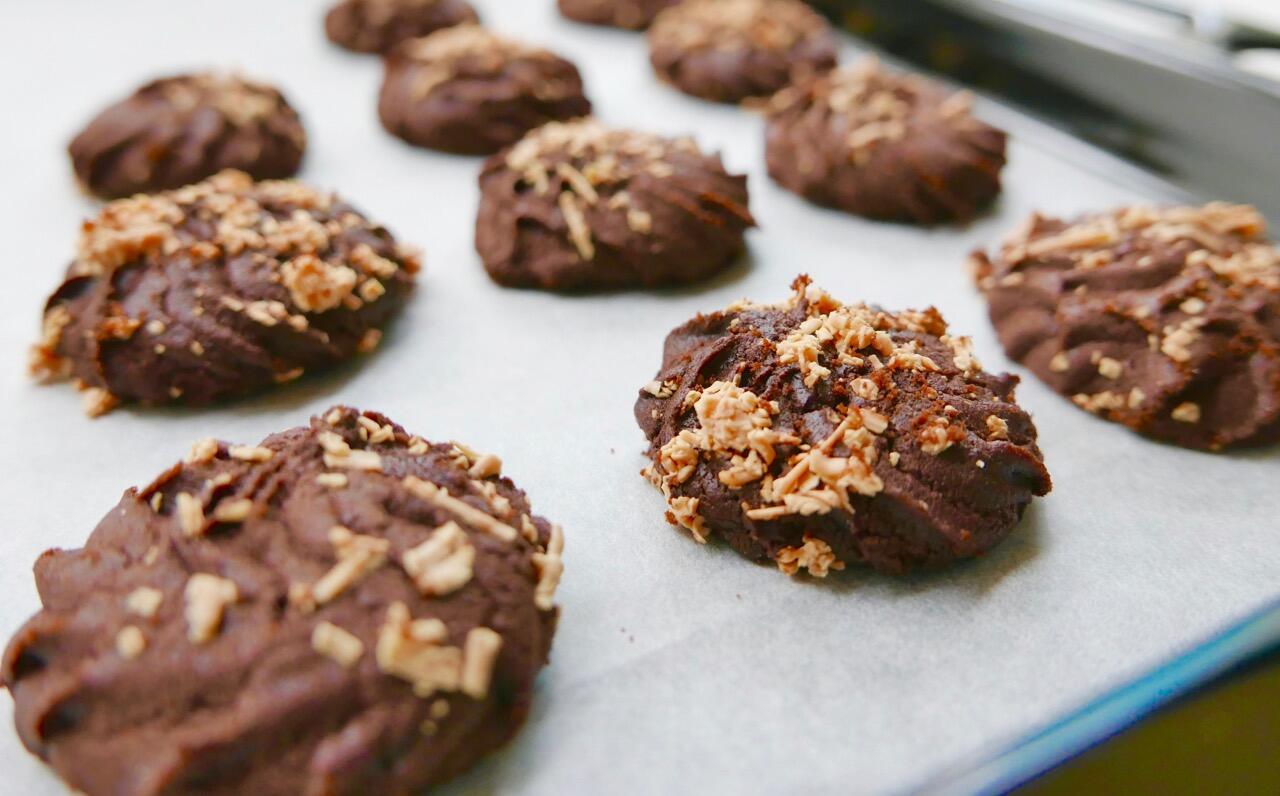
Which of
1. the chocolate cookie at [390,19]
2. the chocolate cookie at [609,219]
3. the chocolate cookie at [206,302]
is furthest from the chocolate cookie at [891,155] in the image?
the chocolate cookie at [390,19]

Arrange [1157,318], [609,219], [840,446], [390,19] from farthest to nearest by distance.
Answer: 1. [390,19]
2. [609,219]
3. [1157,318]
4. [840,446]

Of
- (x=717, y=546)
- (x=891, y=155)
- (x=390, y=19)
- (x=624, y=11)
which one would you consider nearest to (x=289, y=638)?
(x=717, y=546)

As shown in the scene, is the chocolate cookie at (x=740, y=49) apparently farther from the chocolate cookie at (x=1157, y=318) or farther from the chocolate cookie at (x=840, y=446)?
the chocolate cookie at (x=840, y=446)

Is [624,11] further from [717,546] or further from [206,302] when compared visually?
[717,546]

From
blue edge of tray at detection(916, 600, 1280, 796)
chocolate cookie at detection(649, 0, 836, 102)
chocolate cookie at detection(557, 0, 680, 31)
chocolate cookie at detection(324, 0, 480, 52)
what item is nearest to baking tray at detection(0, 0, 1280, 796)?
blue edge of tray at detection(916, 600, 1280, 796)

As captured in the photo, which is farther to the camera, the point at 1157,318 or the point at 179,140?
the point at 179,140

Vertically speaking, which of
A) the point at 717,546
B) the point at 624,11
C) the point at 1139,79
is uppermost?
the point at 1139,79

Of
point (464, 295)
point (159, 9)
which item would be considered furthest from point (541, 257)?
point (159, 9)

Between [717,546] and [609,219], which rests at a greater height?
[609,219]
